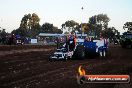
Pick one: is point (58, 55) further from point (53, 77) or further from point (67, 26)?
point (67, 26)

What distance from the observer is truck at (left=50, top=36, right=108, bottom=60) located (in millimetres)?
18062

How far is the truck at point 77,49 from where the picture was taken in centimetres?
1806

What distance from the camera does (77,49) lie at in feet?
62.3

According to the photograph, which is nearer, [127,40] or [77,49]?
[77,49]

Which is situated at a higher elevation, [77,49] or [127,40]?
[127,40]

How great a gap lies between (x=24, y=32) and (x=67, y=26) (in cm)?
4265

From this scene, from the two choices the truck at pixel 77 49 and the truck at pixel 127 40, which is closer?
the truck at pixel 77 49

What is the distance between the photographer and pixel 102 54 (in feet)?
74.5

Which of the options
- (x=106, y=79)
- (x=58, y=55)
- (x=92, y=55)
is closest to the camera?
(x=106, y=79)

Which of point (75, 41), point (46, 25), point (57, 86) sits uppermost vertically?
point (46, 25)

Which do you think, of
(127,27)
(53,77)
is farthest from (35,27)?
(53,77)

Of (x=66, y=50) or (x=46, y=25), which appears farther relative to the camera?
(x=46, y=25)

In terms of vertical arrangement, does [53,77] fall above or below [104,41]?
below

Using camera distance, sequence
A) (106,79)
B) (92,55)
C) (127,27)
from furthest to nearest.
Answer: (127,27), (92,55), (106,79)
